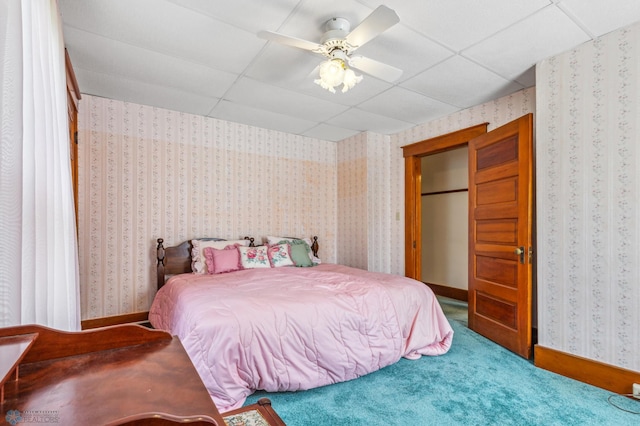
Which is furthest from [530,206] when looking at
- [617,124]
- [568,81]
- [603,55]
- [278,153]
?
[278,153]

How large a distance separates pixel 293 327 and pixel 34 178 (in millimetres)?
1488

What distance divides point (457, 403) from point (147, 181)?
3509mm

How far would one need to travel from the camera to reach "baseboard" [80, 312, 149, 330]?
304cm

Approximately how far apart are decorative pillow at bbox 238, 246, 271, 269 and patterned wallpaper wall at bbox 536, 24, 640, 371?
2.58 meters

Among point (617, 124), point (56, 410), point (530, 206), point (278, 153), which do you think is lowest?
point (56, 410)

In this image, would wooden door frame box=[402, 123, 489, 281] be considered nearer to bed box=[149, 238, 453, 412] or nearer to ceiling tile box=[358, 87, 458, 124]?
ceiling tile box=[358, 87, 458, 124]

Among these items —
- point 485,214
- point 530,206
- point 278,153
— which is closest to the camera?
point 530,206

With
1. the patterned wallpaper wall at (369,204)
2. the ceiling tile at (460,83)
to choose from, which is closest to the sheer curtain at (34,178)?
the ceiling tile at (460,83)

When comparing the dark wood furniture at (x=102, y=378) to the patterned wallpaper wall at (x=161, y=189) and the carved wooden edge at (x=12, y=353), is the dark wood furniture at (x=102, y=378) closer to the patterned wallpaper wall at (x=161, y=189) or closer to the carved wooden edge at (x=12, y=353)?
the carved wooden edge at (x=12, y=353)

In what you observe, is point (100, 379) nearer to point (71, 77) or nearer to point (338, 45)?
point (338, 45)

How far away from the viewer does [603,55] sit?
2.11 meters

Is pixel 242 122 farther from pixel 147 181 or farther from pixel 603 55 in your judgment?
pixel 603 55

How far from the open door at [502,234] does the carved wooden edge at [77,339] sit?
2693 millimetres

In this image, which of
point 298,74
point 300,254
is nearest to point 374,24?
point 298,74
